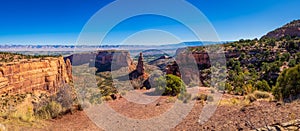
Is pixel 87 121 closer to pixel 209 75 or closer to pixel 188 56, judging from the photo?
pixel 209 75

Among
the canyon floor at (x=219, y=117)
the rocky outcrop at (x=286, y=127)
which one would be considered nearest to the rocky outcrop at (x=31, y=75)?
the canyon floor at (x=219, y=117)

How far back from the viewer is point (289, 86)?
34.7 feet

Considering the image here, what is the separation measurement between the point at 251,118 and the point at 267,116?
453mm

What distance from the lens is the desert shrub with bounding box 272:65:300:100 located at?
10.3 m

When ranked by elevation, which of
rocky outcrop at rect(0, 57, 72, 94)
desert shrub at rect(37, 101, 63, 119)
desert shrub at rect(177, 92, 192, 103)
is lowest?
rocky outcrop at rect(0, 57, 72, 94)

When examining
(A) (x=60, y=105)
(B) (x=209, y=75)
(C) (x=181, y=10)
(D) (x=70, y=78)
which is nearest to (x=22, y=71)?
(D) (x=70, y=78)

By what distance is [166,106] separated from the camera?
37.6 ft

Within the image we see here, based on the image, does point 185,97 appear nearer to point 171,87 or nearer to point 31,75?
point 171,87

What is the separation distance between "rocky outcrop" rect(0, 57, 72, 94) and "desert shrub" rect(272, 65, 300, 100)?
33093 millimetres

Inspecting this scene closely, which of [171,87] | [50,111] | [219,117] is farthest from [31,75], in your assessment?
[219,117]

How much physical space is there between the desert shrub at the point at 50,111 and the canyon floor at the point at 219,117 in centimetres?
40

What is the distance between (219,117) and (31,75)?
4741 centimetres

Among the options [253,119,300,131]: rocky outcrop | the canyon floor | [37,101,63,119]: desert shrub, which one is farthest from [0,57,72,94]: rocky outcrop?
[253,119,300,131]: rocky outcrop

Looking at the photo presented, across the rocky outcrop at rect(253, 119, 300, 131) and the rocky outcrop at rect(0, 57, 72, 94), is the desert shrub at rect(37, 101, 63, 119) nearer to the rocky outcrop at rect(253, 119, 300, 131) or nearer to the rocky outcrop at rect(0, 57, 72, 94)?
the rocky outcrop at rect(253, 119, 300, 131)
